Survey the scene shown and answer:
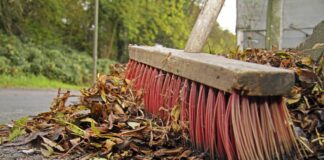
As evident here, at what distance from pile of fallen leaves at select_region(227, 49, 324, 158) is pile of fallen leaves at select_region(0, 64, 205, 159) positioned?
0.43 meters

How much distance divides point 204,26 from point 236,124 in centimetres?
102

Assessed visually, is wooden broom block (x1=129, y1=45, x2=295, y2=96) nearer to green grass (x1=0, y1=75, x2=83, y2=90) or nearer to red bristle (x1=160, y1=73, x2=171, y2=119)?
red bristle (x1=160, y1=73, x2=171, y2=119)

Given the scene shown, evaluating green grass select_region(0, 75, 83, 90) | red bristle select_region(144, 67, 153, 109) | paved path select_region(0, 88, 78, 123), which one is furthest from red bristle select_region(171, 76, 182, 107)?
green grass select_region(0, 75, 83, 90)

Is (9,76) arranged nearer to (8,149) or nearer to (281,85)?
(8,149)

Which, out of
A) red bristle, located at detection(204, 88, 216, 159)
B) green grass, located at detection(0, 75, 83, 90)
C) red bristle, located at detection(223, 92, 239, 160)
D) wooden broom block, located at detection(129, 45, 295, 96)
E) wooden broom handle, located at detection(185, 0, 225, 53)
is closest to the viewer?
wooden broom block, located at detection(129, 45, 295, 96)

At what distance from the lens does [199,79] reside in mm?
1534

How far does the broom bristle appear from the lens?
1.27 m

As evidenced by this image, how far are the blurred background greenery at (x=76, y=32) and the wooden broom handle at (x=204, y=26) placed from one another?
999 cm

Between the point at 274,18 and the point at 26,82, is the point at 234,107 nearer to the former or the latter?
the point at 274,18

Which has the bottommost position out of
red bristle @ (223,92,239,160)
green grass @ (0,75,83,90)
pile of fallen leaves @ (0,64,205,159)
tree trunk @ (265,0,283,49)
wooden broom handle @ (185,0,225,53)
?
green grass @ (0,75,83,90)

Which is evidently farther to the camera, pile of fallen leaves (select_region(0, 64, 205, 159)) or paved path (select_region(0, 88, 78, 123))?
paved path (select_region(0, 88, 78, 123))

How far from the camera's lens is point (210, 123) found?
1.45 m

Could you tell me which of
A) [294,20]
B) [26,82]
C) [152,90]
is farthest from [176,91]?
[26,82]

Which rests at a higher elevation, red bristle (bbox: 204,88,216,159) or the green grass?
red bristle (bbox: 204,88,216,159)
